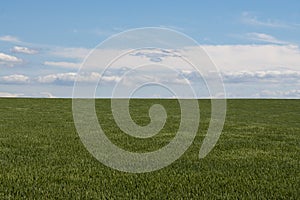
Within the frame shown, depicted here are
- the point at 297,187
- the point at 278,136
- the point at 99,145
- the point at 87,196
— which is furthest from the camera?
the point at 278,136

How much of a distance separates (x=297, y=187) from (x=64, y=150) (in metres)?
6.22

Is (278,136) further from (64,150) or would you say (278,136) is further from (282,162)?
(64,150)

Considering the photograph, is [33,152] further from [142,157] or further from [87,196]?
[87,196]

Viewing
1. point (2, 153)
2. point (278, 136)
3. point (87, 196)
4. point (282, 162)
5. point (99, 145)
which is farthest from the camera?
point (278, 136)

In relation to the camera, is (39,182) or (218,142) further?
(218,142)

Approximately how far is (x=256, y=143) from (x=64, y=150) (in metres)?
6.02

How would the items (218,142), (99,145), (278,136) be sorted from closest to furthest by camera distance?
(99,145), (218,142), (278,136)

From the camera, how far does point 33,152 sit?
38.2 feet

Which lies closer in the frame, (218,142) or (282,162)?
(282,162)

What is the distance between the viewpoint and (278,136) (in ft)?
53.9

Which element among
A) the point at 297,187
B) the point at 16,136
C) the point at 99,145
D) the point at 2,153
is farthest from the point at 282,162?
the point at 16,136

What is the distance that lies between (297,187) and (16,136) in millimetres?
9836

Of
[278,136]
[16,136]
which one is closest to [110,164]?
[16,136]

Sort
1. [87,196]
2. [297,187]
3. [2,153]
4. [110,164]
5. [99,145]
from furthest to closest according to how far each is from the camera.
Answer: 1. [99,145]
2. [2,153]
3. [110,164]
4. [297,187]
5. [87,196]
